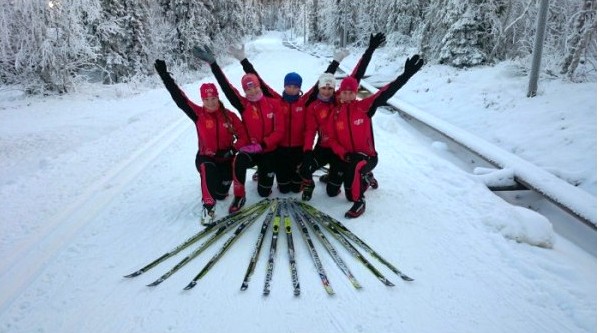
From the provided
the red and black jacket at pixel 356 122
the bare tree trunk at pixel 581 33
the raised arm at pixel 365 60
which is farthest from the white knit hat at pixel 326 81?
the bare tree trunk at pixel 581 33

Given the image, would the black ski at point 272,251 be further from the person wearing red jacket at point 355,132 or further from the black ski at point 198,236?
the person wearing red jacket at point 355,132

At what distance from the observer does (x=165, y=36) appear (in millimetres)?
26359

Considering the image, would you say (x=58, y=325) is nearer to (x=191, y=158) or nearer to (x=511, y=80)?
(x=191, y=158)

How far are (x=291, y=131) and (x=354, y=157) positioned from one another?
0.94 meters

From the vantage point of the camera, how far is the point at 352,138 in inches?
201

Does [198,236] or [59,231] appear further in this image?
[59,231]

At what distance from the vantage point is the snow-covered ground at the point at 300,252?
3189 millimetres

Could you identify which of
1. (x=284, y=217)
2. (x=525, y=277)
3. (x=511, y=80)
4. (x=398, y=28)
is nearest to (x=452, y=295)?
(x=525, y=277)

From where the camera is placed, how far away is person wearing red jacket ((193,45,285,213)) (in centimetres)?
505

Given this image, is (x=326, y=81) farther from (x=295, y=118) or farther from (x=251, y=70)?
(x=251, y=70)

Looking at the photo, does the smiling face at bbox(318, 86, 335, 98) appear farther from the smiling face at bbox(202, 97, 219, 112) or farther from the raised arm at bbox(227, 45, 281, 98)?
the smiling face at bbox(202, 97, 219, 112)

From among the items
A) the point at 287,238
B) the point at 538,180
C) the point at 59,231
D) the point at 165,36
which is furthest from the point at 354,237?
the point at 165,36

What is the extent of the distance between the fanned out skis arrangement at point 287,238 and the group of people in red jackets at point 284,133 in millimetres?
327

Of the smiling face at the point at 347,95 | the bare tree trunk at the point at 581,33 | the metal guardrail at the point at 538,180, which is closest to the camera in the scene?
the metal guardrail at the point at 538,180
